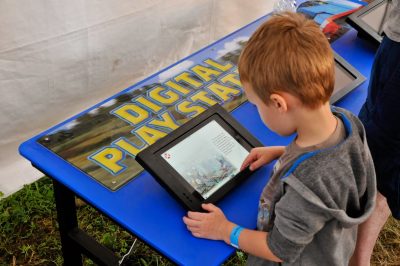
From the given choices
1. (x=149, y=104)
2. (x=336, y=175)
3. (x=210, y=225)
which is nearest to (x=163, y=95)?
(x=149, y=104)

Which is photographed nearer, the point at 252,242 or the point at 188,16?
the point at 252,242

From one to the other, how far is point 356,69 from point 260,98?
A: 828 mm

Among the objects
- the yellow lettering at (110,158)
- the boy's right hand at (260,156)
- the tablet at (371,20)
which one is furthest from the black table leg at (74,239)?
the tablet at (371,20)

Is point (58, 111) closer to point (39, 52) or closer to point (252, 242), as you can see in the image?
point (39, 52)

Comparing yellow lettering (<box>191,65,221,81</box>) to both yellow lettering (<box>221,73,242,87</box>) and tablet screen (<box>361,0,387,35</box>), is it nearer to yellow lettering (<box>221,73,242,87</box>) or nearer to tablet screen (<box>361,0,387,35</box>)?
yellow lettering (<box>221,73,242,87</box>)

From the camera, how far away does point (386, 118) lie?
111cm

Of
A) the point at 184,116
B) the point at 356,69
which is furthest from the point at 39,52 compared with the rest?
the point at 356,69

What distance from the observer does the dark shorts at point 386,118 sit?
42.4 inches

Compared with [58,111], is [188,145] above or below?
above

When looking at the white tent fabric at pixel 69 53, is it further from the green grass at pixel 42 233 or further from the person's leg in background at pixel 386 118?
the person's leg in background at pixel 386 118

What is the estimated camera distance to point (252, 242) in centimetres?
91

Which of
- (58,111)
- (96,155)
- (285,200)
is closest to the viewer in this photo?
(285,200)

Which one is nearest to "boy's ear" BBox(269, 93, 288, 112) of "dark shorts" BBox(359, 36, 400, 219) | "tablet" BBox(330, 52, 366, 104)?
"dark shorts" BBox(359, 36, 400, 219)

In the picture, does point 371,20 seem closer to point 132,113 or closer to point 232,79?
point 232,79
